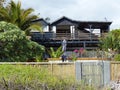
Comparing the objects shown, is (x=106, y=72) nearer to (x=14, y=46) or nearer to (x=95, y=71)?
(x=95, y=71)

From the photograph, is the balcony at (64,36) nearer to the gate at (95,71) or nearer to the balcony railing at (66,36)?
the balcony railing at (66,36)

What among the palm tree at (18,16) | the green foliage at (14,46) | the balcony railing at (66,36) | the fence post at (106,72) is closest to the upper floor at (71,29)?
the balcony railing at (66,36)

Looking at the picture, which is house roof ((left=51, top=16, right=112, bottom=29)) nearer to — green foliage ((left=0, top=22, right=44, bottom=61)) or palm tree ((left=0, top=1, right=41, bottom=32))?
palm tree ((left=0, top=1, right=41, bottom=32))

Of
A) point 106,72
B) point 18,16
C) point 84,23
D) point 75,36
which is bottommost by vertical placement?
point 106,72

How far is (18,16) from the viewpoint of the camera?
135ft

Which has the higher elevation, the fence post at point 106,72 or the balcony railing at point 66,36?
the balcony railing at point 66,36

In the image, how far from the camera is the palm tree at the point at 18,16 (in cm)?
4103

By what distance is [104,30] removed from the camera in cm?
5550

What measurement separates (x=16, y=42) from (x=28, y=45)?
0.76 m

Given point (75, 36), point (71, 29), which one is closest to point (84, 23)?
point (71, 29)

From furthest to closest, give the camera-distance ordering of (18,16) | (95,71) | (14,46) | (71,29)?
(71,29) < (18,16) < (14,46) < (95,71)

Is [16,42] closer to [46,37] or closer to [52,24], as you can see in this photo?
[46,37]

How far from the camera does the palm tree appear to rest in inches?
1615

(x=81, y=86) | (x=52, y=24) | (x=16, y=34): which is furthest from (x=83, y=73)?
(x=52, y=24)
